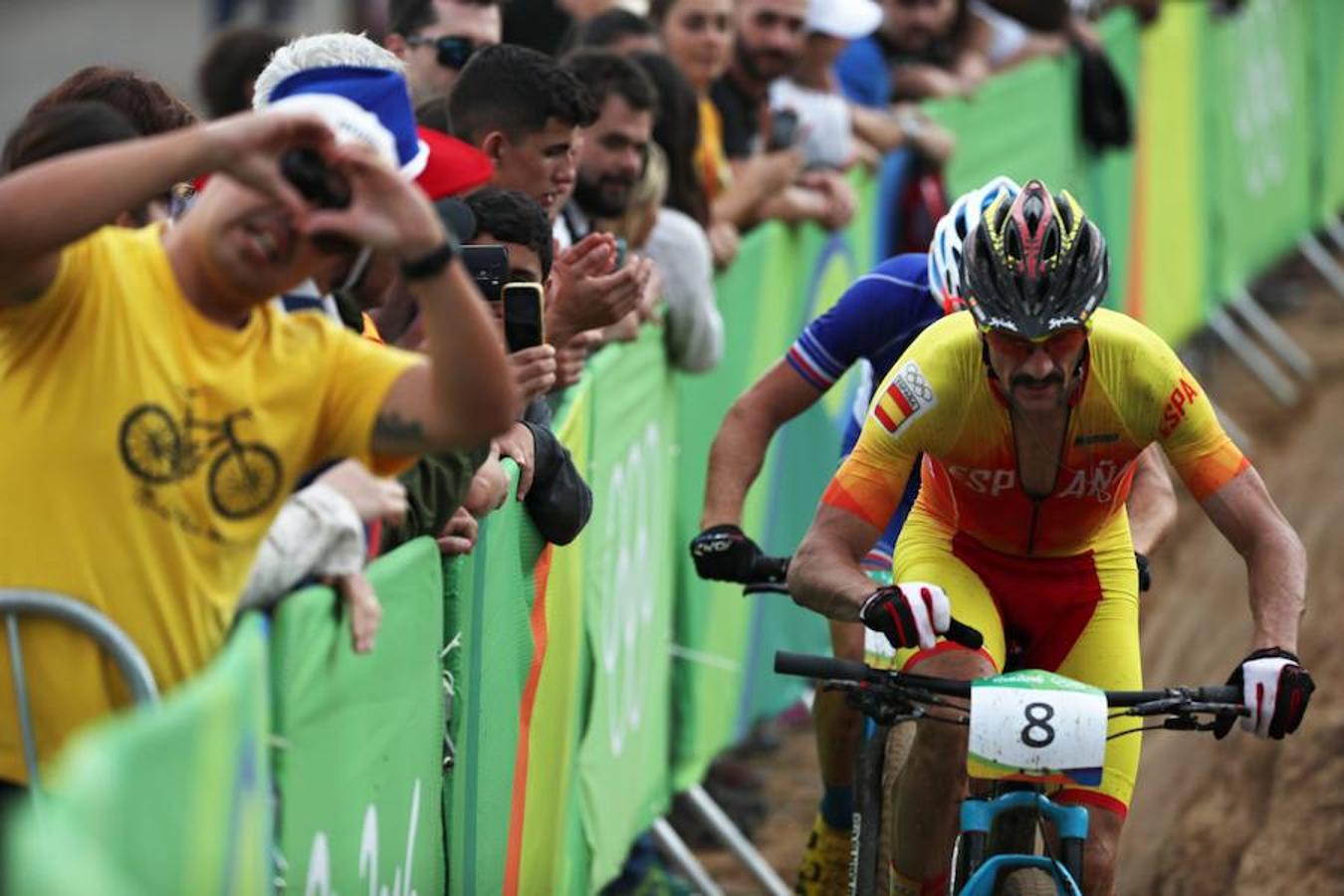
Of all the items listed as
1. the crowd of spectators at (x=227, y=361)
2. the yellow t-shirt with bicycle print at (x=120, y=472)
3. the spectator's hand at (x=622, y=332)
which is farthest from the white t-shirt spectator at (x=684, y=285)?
the yellow t-shirt with bicycle print at (x=120, y=472)

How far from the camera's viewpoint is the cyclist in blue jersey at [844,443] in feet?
22.0

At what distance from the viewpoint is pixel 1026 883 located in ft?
17.9

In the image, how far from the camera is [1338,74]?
20.9 m

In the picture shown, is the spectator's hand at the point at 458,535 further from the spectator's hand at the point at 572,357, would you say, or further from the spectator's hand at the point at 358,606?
the spectator's hand at the point at 572,357

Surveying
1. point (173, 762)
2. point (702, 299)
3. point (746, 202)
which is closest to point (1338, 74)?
point (746, 202)

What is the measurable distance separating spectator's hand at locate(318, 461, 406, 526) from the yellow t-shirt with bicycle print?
11.5 inches

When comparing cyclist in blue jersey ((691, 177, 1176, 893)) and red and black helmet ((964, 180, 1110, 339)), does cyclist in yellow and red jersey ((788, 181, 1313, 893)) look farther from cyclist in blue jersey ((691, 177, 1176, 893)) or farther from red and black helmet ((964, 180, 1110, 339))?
cyclist in blue jersey ((691, 177, 1176, 893))

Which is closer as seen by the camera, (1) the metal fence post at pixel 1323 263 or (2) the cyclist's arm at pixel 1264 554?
(2) the cyclist's arm at pixel 1264 554

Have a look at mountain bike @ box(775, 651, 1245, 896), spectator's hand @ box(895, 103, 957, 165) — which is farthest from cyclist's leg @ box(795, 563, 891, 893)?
spectator's hand @ box(895, 103, 957, 165)

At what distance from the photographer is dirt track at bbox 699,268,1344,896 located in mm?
9203

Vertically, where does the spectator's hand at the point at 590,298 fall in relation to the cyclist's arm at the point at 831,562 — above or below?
above

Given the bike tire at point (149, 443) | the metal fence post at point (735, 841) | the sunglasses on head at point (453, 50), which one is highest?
the bike tire at point (149, 443)

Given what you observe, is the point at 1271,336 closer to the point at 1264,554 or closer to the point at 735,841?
the point at 735,841

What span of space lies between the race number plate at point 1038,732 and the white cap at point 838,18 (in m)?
6.51
